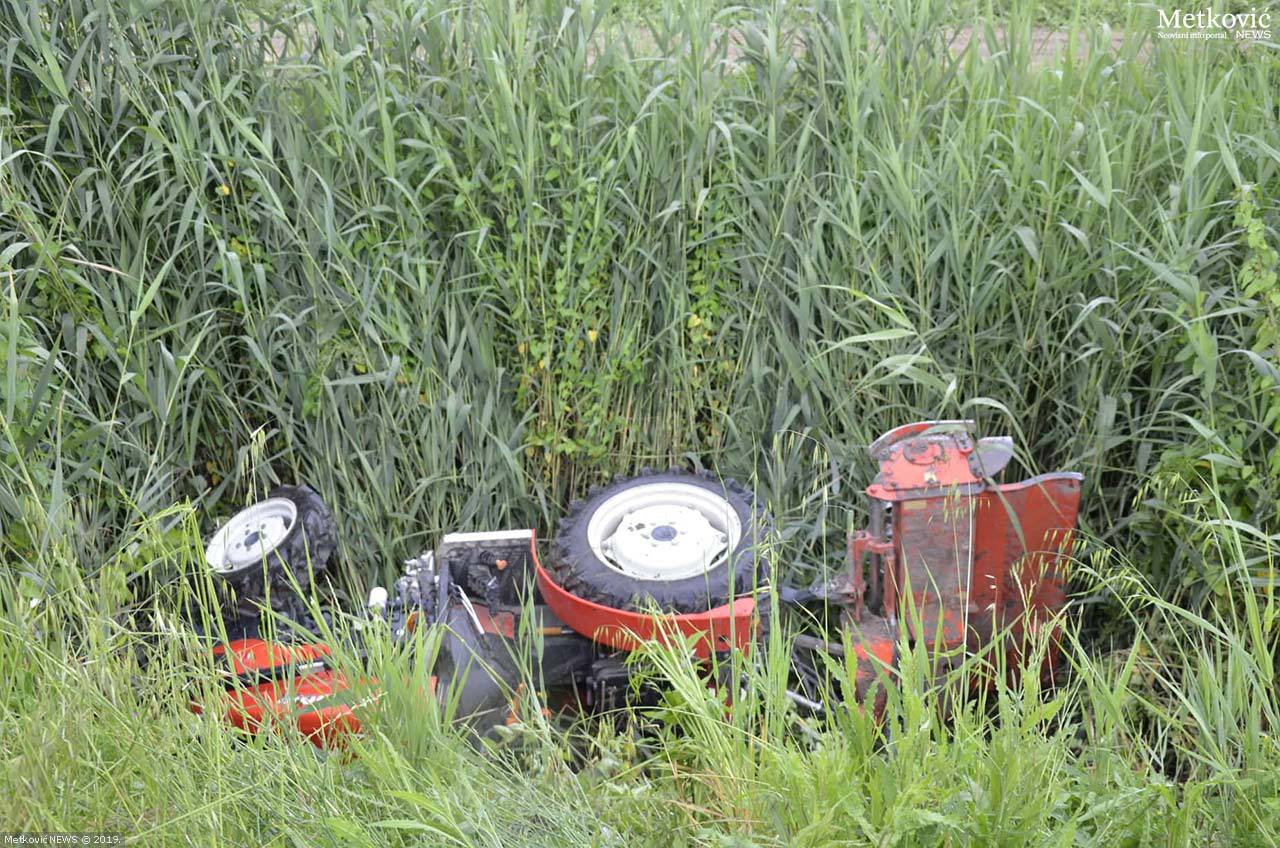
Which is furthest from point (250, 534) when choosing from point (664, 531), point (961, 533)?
point (961, 533)

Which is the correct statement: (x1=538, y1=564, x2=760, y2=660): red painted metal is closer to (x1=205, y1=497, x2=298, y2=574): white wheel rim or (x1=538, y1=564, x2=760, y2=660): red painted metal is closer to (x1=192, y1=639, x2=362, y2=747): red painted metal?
(x1=192, y1=639, x2=362, y2=747): red painted metal

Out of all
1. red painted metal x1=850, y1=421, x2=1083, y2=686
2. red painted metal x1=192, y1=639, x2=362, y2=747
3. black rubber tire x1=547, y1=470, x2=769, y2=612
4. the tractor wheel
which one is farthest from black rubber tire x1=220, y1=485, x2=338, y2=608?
red painted metal x1=850, y1=421, x2=1083, y2=686

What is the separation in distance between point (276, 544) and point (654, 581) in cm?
103

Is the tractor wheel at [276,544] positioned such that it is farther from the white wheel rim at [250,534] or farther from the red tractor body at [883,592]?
the red tractor body at [883,592]

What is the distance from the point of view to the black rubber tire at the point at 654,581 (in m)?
2.96

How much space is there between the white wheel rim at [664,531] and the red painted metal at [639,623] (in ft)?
0.48

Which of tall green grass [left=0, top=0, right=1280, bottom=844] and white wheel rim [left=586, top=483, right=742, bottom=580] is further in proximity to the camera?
tall green grass [left=0, top=0, right=1280, bottom=844]

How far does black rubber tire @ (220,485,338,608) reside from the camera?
3186 mm

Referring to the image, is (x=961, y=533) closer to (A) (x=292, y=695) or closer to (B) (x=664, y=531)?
(B) (x=664, y=531)

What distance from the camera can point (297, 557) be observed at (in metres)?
3.23

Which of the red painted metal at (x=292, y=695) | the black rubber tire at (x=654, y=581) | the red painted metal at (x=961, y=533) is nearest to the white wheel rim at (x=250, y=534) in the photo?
the red painted metal at (x=292, y=695)

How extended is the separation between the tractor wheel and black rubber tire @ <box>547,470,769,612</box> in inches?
26.2

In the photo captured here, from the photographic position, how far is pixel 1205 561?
3127 millimetres

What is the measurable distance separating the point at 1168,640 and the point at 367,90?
2.86 meters
